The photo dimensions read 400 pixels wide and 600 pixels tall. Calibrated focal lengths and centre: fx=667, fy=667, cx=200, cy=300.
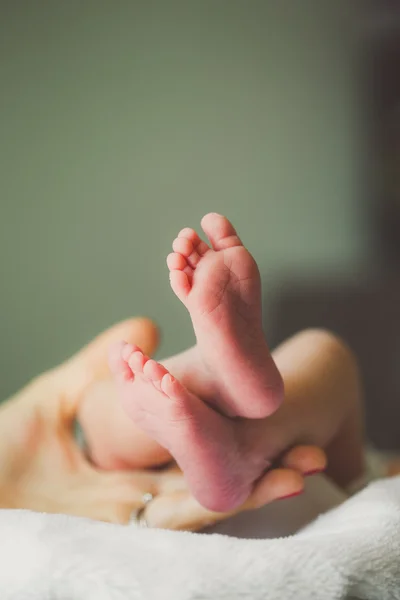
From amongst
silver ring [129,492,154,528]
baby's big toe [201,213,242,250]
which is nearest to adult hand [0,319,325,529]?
silver ring [129,492,154,528]

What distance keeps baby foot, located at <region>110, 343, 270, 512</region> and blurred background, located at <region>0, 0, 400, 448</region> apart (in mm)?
63

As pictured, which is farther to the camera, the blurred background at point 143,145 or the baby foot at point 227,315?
the blurred background at point 143,145

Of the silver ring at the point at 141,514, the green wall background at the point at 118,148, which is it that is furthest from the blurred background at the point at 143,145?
the silver ring at the point at 141,514

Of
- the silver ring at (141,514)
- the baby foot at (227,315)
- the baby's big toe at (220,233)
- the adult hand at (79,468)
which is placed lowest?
the silver ring at (141,514)

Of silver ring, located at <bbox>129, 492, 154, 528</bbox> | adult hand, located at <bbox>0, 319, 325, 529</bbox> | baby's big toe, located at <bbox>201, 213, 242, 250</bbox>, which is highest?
baby's big toe, located at <bbox>201, 213, 242, 250</bbox>

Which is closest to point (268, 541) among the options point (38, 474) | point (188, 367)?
point (188, 367)

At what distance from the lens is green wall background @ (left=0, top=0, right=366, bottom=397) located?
0.62 m

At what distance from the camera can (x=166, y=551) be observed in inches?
17.3

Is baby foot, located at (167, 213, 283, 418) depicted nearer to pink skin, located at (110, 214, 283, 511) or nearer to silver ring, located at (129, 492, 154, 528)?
pink skin, located at (110, 214, 283, 511)

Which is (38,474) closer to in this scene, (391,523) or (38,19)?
(391,523)

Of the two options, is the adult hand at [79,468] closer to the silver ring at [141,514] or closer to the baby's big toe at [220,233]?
the silver ring at [141,514]

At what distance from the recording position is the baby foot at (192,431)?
0.48 m

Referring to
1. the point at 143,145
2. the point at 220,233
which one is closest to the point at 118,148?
the point at 143,145

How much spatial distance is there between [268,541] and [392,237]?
514 mm
